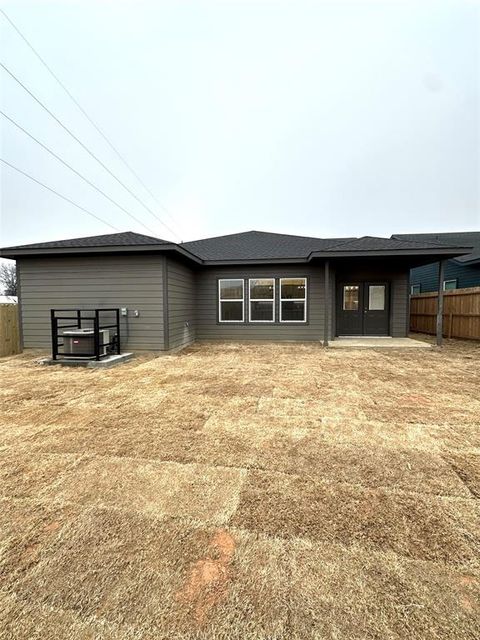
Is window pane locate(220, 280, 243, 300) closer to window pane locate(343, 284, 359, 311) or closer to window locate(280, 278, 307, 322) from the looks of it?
window locate(280, 278, 307, 322)

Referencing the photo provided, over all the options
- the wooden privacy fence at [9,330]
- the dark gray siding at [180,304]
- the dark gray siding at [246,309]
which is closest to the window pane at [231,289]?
the dark gray siding at [246,309]

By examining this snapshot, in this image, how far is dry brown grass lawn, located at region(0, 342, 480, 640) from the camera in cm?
122

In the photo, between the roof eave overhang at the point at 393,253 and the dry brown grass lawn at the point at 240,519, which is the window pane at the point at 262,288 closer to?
the roof eave overhang at the point at 393,253

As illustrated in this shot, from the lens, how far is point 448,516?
1.81 m

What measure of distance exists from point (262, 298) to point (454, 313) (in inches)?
240

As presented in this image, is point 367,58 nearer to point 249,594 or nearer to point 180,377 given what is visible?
point 180,377

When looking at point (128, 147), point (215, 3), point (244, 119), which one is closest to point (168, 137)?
point (128, 147)

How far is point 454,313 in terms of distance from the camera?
32.9 ft

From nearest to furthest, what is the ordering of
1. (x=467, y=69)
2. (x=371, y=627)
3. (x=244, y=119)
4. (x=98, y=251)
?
(x=371, y=627), (x=98, y=251), (x=467, y=69), (x=244, y=119)

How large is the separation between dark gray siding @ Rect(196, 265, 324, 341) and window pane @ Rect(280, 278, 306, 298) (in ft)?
0.50

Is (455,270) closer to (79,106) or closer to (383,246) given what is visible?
(383,246)

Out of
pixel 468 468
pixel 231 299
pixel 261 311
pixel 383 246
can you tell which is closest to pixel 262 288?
pixel 261 311

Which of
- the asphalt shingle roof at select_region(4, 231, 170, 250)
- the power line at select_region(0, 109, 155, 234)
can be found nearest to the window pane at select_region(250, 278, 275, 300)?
the asphalt shingle roof at select_region(4, 231, 170, 250)

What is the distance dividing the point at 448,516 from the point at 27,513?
7.94 feet
